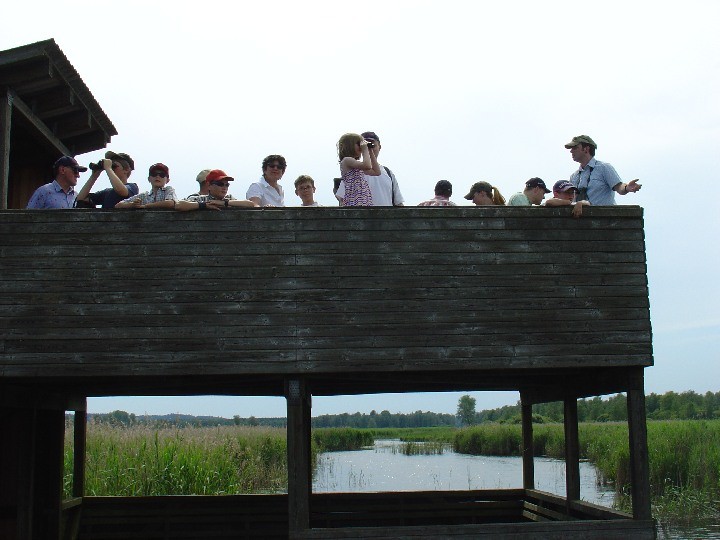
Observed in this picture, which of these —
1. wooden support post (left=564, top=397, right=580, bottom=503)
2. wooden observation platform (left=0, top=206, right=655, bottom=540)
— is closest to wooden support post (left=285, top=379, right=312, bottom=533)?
wooden observation platform (left=0, top=206, right=655, bottom=540)

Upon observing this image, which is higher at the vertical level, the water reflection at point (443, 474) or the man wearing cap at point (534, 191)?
the man wearing cap at point (534, 191)

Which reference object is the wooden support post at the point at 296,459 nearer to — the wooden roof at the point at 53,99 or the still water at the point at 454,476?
the wooden roof at the point at 53,99

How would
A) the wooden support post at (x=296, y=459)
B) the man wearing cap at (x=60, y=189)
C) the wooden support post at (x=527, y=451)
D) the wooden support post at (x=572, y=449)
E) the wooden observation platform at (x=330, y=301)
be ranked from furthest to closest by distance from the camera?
the wooden support post at (x=527, y=451) < the wooden support post at (x=572, y=449) < the man wearing cap at (x=60, y=189) < the wooden observation platform at (x=330, y=301) < the wooden support post at (x=296, y=459)

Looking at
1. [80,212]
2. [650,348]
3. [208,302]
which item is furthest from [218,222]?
[650,348]

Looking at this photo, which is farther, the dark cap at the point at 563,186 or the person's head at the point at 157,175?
the dark cap at the point at 563,186

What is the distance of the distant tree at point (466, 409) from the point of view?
98200 mm

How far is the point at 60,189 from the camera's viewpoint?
1034 centimetres

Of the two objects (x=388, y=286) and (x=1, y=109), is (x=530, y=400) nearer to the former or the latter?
(x=388, y=286)

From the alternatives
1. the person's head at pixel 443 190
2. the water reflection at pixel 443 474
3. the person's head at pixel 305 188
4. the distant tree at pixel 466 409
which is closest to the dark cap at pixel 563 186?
the person's head at pixel 443 190

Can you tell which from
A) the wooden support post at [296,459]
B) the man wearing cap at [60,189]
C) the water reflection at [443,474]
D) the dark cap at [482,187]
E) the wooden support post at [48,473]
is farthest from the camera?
the water reflection at [443,474]

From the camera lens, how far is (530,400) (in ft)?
48.1

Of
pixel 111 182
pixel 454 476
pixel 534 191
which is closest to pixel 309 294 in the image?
pixel 111 182

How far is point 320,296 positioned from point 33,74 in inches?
170

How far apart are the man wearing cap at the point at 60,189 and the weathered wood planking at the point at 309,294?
13.5 inches
